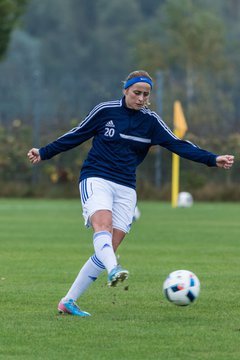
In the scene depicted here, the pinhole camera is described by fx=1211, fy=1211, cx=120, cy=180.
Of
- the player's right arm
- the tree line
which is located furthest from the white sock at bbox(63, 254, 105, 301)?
the tree line

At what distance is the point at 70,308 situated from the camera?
9.77 m

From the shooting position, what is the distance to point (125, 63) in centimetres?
9156

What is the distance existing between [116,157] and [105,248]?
2.81 feet

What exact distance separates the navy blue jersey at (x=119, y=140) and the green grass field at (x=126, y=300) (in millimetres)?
1168

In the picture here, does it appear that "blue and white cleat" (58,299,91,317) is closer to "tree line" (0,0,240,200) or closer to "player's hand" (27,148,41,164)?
"player's hand" (27,148,41,164)

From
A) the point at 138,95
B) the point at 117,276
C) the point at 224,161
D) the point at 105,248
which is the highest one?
the point at 138,95

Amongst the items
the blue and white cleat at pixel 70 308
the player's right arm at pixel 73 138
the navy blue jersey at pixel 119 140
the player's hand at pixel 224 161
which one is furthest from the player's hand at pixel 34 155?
the player's hand at pixel 224 161

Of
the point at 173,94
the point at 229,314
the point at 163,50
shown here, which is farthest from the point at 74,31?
the point at 229,314

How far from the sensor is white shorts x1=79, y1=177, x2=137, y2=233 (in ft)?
31.8

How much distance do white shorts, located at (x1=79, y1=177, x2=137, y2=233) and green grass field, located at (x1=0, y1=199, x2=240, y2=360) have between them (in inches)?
30.4

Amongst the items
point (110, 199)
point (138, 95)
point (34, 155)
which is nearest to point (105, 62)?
point (34, 155)

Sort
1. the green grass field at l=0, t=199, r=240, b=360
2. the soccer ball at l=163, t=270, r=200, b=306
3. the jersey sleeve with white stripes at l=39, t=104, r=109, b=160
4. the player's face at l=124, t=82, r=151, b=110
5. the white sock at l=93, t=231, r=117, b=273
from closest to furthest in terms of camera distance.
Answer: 1. the green grass field at l=0, t=199, r=240, b=360
2. the white sock at l=93, t=231, r=117, b=273
3. the soccer ball at l=163, t=270, r=200, b=306
4. the player's face at l=124, t=82, r=151, b=110
5. the jersey sleeve with white stripes at l=39, t=104, r=109, b=160

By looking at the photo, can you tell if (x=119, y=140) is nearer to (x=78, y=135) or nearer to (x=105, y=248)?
(x=78, y=135)

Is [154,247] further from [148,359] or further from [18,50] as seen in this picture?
[18,50]
